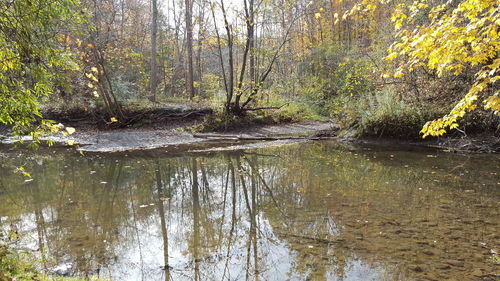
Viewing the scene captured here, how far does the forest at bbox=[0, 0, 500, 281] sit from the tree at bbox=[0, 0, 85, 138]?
0.06ft

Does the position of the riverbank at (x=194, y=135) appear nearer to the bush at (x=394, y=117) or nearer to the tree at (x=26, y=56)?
the bush at (x=394, y=117)

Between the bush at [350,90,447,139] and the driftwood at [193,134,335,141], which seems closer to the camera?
the bush at [350,90,447,139]

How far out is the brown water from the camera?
3.32 metres

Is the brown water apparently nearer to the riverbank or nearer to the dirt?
the riverbank

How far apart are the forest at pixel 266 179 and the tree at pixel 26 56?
0.06 feet

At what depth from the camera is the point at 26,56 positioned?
299 cm

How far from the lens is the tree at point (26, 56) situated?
2.90 metres

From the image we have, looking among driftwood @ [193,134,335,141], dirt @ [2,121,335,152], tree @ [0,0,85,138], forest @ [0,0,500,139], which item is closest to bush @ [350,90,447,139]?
forest @ [0,0,500,139]

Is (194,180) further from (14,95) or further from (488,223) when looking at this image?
(488,223)

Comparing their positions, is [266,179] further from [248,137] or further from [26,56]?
[248,137]

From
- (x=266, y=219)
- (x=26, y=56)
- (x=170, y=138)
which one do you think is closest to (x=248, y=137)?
(x=170, y=138)

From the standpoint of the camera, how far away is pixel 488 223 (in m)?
4.19

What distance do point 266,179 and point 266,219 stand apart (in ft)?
7.33

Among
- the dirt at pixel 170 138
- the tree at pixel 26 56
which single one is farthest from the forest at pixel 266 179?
the dirt at pixel 170 138
